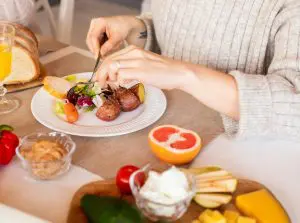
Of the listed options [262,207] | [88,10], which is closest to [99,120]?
[262,207]

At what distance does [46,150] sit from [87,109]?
26cm

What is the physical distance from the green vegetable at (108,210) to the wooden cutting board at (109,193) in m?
0.02

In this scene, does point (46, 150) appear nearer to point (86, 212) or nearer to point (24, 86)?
point (86, 212)

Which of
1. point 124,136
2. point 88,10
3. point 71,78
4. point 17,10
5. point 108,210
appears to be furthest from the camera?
point 88,10

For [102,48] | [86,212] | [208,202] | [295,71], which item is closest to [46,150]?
[86,212]

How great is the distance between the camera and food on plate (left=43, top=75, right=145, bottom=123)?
3.76ft

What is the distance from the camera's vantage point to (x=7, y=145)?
3.18 ft

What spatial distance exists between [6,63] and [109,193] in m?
0.50

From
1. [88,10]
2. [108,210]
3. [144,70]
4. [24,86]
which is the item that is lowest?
[88,10]

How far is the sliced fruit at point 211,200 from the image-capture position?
0.85 metres

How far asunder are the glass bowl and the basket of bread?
1.12 feet

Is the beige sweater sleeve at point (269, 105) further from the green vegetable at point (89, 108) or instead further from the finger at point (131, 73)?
the green vegetable at point (89, 108)

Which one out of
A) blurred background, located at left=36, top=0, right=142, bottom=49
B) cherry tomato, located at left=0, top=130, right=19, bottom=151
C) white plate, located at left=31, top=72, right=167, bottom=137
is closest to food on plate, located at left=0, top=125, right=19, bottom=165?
cherry tomato, located at left=0, top=130, right=19, bottom=151

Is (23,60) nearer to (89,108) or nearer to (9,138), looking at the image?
(89,108)
